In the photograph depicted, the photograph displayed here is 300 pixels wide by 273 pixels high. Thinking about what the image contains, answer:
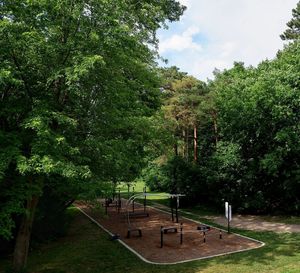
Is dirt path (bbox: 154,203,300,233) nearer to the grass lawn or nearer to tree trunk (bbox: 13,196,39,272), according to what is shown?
the grass lawn

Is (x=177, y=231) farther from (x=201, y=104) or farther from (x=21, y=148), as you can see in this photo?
(x=201, y=104)

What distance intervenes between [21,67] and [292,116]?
15527mm

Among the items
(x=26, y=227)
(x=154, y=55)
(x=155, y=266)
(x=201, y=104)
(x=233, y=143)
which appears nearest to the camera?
(x=26, y=227)

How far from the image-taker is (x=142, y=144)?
42.7 ft

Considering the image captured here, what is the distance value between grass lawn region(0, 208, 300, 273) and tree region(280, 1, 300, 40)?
3026cm

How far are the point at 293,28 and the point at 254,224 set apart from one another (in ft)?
95.1

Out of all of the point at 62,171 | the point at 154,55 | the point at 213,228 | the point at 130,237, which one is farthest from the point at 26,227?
the point at 213,228

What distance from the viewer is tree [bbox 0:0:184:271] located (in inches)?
340

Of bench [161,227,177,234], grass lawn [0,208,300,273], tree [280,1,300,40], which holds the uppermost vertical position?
tree [280,1,300,40]

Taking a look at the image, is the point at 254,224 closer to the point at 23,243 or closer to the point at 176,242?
the point at 176,242

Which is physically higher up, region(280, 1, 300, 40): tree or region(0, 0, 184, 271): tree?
region(280, 1, 300, 40): tree

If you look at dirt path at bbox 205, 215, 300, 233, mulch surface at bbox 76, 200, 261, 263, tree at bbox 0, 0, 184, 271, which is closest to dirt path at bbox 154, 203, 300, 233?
dirt path at bbox 205, 215, 300, 233

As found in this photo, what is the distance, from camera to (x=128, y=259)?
518 inches

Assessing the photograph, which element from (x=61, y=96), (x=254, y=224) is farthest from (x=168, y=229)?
(x=61, y=96)
